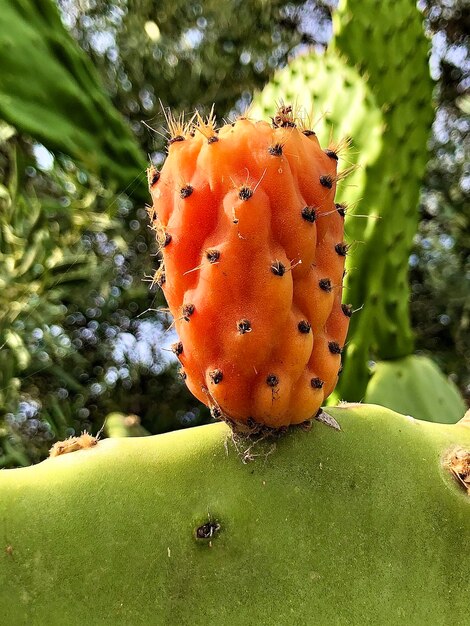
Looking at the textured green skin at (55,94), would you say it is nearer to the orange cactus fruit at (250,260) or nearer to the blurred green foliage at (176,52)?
the orange cactus fruit at (250,260)

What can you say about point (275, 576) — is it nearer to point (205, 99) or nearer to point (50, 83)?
point (50, 83)

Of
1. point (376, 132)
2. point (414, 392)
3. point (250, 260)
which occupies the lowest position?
point (414, 392)

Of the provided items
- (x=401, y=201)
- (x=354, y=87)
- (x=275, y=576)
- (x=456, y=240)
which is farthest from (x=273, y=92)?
(x=456, y=240)

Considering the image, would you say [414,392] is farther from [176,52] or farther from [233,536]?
[176,52]

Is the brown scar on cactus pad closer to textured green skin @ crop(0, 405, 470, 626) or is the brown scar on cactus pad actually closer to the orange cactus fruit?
textured green skin @ crop(0, 405, 470, 626)

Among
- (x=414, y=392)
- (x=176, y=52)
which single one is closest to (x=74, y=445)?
(x=414, y=392)

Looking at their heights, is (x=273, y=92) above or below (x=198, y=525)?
above
